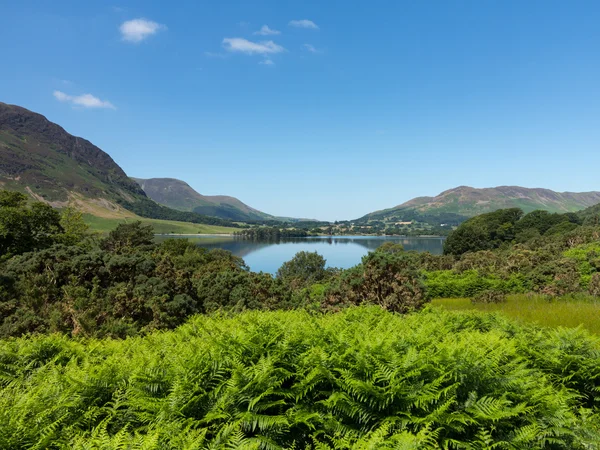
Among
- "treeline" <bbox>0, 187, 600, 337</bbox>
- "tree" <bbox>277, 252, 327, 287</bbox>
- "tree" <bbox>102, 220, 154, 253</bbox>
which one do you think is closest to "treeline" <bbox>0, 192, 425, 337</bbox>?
"treeline" <bbox>0, 187, 600, 337</bbox>

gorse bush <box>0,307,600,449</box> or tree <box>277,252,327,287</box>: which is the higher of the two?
gorse bush <box>0,307,600,449</box>

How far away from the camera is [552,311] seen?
13961 millimetres

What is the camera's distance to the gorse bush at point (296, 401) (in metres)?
3.21

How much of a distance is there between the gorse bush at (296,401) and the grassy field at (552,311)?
23.6 feet

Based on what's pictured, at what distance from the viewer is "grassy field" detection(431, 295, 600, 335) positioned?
12086 millimetres

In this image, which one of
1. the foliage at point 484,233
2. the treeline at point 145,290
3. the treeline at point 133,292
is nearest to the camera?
the treeline at point 133,292

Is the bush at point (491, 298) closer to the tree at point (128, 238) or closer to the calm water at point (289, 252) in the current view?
the tree at point (128, 238)

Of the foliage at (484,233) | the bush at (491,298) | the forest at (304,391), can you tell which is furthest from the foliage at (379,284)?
the foliage at (484,233)

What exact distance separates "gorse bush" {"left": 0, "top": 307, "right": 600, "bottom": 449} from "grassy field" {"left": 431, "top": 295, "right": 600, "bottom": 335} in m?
7.20

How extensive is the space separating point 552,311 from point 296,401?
14.5 metres

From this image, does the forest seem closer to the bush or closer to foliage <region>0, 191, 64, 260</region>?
the bush

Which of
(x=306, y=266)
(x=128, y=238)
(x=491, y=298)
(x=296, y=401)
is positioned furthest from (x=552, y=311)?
(x=128, y=238)

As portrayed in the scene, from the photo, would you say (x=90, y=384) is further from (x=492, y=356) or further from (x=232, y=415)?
(x=492, y=356)

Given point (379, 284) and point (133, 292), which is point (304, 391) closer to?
point (133, 292)
